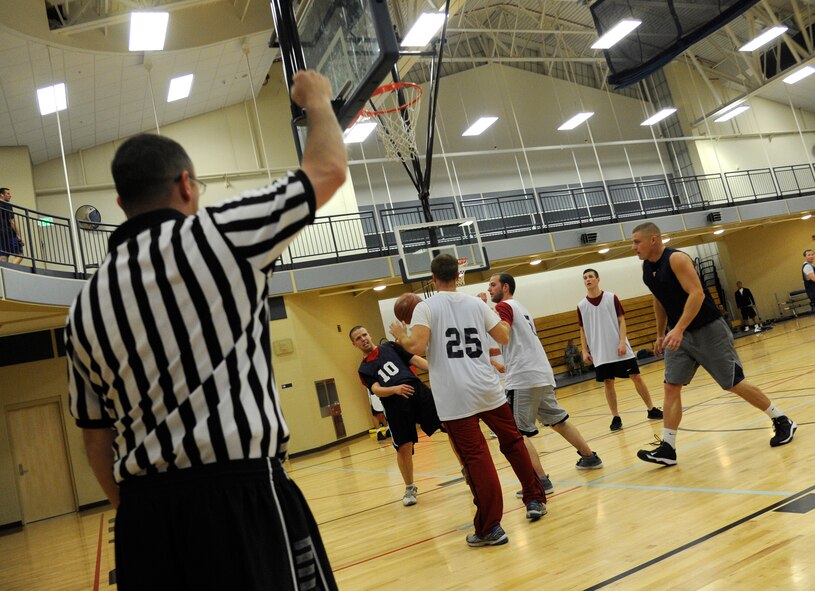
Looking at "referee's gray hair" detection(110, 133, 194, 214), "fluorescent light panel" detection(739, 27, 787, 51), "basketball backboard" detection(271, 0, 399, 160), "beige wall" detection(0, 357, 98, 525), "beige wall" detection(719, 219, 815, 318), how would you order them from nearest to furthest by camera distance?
"referee's gray hair" detection(110, 133, 194, 214)
"basketball backboard" detection(271, 0, 399, 160)
"beige wall" detection(0, 357, 98, 525)
"fluorescent light panel" detection(739, 27, 787, 51)
"beige wall" detection(719, 219, 815, 318)

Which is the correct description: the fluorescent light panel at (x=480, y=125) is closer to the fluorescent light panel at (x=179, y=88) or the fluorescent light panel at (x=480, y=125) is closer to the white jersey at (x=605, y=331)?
the fluorescent light panel at (x=179, y=88)

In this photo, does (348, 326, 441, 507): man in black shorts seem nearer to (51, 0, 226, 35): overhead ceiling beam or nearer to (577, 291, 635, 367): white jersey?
(577, 291, 635, 367): white jersey

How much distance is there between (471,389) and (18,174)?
14065 mm

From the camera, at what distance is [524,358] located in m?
5.47

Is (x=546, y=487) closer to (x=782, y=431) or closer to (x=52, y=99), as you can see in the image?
(x=782, y=431)

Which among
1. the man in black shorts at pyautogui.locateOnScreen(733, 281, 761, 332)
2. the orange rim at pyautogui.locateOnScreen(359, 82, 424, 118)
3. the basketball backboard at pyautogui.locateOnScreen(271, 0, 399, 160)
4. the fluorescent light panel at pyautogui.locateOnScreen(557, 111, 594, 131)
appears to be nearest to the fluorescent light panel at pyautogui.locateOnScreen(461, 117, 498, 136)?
the fluorescent light panel at pyautogui.locateOnScreen(557, 111, 594, 131)

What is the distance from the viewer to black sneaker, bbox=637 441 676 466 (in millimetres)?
5184

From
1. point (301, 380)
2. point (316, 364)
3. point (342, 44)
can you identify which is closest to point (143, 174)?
point (342, 44)

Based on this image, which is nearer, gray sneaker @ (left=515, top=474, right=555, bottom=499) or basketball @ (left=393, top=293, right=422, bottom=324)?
basketball @ (left=393, top=293, right=422, bottom=324)

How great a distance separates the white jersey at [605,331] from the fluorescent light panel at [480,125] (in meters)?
14.5

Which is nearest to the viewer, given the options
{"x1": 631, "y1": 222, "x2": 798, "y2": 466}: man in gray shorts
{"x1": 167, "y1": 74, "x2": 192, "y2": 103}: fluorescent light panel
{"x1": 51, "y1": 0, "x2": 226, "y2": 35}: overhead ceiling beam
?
{"x1": 631, "y1": 222, "x2": 798, "y2": 466}: man in gray shorts

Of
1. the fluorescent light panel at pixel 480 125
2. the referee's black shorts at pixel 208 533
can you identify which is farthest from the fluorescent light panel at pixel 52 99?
the referee's black shorts at pixel 208 533

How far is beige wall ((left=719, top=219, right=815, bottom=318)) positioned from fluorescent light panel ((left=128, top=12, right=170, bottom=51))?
2216 centimetres

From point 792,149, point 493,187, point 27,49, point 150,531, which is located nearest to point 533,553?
point 150,531
